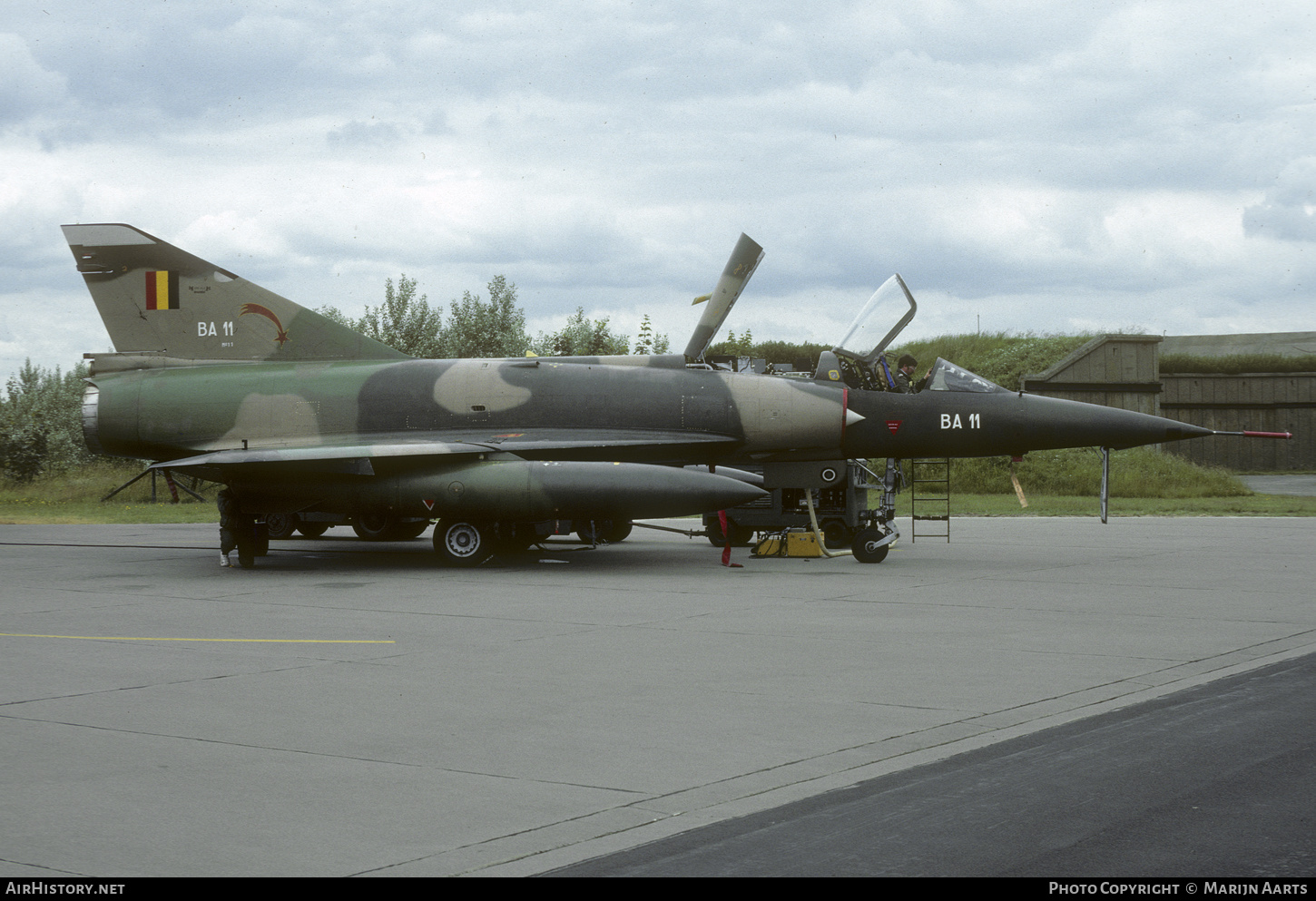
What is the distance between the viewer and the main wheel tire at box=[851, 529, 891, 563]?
16.4 meters

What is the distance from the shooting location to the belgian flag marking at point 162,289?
1811 centimetres

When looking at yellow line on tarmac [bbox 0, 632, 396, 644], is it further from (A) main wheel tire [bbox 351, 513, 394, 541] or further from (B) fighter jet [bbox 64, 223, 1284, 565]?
(A) main wheel tire [bbox 351, 513, 394, 541]

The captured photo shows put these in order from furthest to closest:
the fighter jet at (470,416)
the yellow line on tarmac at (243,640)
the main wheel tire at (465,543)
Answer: the main wheel tire at (465,543)
the fighter jet at (470,416)
the yellow line on tarmac at (243,640)

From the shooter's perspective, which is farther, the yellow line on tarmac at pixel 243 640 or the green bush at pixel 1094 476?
the green bush at pixel 1094 476

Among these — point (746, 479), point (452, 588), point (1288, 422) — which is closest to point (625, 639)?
point (452, 588)

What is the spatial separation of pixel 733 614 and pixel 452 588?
3.81m

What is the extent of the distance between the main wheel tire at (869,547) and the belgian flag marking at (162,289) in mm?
10500

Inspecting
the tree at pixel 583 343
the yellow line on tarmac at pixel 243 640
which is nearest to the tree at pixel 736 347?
the tree at pixel 583 343

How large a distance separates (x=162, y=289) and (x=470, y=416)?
5244 mm

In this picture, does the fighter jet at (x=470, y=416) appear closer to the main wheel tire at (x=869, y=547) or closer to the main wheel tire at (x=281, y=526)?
the main wheel tire at (x=869, y=547)

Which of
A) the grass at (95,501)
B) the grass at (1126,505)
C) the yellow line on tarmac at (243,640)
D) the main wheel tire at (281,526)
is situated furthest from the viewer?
the grass at (95,501)

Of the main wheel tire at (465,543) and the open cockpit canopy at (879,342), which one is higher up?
the open cockpit canopy at (879,342)

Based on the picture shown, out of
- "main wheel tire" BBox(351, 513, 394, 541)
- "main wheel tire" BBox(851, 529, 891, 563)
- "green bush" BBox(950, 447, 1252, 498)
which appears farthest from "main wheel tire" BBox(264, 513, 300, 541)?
"green bush" BBox(950, 447, 1252, 498)
